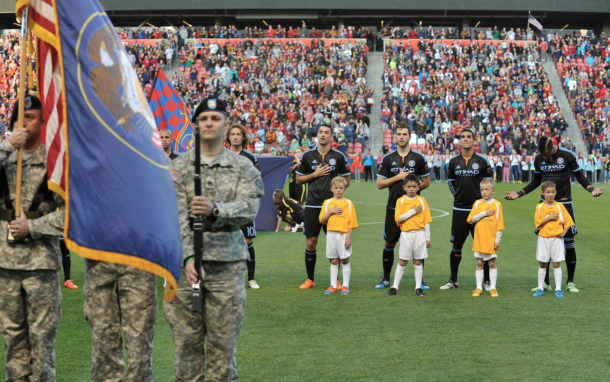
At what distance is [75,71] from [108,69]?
22 cm

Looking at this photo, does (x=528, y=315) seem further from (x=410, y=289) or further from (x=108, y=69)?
(x=108, y=69)

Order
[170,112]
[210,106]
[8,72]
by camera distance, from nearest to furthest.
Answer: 1. [210,106]
2. [170,112]
3. [8,72]

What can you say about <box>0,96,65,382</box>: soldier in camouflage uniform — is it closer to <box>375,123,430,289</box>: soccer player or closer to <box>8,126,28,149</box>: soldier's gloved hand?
<box>8,126,28,149</box>: soldier's gloved hand

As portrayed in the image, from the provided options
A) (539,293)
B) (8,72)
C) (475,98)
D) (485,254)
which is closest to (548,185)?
(485,254)

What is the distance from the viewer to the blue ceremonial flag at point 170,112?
15.6m

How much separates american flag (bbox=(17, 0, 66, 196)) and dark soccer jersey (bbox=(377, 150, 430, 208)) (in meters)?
7.01

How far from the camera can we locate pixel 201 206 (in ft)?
19.0

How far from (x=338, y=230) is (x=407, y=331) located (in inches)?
113

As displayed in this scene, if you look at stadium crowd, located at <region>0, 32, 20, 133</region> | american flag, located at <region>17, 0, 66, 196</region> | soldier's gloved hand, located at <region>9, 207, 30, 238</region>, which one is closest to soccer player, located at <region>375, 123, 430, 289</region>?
american flag, located at <region>17, 0, 66, 196</region>

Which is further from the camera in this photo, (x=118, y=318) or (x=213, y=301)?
(x=118, y=318)

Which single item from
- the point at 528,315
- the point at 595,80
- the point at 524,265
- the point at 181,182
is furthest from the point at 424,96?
the point at 181,182

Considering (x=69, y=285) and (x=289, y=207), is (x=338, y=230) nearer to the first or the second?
(x=69, y=285)

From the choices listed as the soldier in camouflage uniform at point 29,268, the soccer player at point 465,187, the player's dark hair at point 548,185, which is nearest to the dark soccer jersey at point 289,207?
the soccer player at point 465,187

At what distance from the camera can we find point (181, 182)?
6191mm
